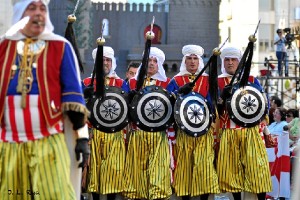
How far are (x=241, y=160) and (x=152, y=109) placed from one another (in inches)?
43.9

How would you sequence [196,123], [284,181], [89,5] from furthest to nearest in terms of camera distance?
[89,5] < [284,181] < [196,123]

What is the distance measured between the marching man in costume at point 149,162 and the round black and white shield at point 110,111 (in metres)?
0.18

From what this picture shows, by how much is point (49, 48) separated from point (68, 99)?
39cm

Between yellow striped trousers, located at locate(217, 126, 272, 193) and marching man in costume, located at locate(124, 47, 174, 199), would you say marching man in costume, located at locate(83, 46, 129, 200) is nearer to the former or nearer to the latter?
marching man in costume, located at locate(124, 47, 174, 199)

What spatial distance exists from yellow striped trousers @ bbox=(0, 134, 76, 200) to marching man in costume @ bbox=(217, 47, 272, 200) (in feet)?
16.2

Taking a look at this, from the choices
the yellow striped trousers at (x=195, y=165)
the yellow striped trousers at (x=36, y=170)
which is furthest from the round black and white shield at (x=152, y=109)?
the yellow striped trousers at (x=36, y=170)

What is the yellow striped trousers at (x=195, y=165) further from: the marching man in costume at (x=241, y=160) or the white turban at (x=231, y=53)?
the white turban at (x=231, y=53)

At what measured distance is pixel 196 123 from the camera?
13.7 metres

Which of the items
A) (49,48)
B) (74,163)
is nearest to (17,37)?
(49,48)

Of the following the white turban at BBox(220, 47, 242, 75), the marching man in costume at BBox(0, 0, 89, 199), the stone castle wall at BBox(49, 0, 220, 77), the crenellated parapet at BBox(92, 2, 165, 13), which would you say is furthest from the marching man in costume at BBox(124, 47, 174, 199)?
the crenellated parapet at BBox(92, 2, 165, 13)

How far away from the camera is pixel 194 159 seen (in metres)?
13.9

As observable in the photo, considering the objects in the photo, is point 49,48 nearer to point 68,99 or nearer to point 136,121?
point 68,99

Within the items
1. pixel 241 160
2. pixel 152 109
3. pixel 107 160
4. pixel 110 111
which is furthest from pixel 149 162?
pixel 241 160

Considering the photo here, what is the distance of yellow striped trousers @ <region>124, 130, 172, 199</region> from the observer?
45.5ft
